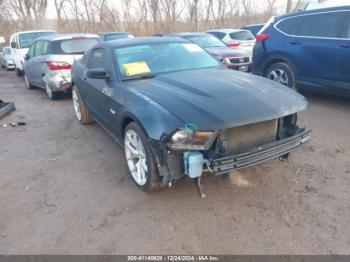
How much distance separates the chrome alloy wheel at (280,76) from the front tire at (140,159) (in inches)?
164

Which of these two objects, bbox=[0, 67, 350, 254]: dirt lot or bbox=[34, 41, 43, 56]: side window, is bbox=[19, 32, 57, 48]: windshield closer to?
bbox=[34, 41, 43, 56]: side window

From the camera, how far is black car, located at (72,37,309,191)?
8.95ft

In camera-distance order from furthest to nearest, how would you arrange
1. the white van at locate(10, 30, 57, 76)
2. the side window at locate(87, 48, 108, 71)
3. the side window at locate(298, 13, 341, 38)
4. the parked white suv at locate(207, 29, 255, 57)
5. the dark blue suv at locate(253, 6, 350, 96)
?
1. the white van at locate(10, 30, 57, 76)
2. the parked white suv at locate(207, 29, 255, 57)
3. the side window at locate(298, 13, 341, 38)
4. the dark blue suv at locate(253, 6, 350, 96)
5. the side window at locate(87, 48, 108, 71)

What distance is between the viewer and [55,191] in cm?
349

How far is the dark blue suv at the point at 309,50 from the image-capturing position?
5.39 metres

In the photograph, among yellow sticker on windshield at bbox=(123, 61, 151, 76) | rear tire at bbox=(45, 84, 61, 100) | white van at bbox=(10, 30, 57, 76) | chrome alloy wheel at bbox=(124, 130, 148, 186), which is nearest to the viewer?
chrome alloy wheel at bbox=(124, 130, 148, 186)

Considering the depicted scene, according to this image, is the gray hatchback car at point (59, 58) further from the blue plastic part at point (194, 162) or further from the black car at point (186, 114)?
the blue plastic part at point (194, 162)

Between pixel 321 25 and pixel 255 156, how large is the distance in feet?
13.6

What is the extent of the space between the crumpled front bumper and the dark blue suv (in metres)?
2.85

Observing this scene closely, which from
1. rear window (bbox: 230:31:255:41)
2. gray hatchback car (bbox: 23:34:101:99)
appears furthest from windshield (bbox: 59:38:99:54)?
rear window (bbox: 230:31:255:41)

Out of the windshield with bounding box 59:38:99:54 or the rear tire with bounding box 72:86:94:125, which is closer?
the rear tire with bounding box 72:86:94:125

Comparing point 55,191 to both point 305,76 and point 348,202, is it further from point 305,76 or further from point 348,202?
point 305,76

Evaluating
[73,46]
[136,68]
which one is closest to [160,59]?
[136,68]

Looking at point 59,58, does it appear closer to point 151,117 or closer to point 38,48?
point 38,48
